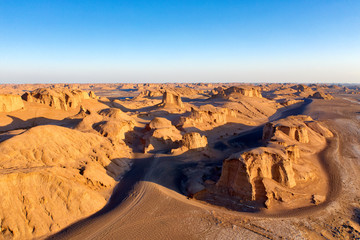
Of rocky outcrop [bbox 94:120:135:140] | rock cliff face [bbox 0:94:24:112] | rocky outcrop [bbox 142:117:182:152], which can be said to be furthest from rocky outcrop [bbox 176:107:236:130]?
rock cliff face [bbox 0:94:24:112]

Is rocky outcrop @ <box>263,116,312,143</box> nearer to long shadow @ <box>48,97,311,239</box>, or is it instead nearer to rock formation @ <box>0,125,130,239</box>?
long shadow @ <box>48,97,311,239</box>

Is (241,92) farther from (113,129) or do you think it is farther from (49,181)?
(49,181)

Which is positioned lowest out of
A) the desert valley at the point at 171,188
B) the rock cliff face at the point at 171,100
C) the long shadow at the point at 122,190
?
the long shadow at the point at 122,190

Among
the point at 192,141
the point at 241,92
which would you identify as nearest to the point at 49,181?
the point at 192,141

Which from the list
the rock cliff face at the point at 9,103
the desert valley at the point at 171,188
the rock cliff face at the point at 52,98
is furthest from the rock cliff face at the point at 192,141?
the rock cliff face at the point at 9,103

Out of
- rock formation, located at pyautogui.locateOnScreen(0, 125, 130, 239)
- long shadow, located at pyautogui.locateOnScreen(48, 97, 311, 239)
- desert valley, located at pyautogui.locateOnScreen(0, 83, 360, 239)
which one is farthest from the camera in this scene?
long shadow, located at pyautogui.locateOnScreen(48, 97, 311, 239)

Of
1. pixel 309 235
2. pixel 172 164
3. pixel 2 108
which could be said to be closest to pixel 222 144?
pixel 172 164

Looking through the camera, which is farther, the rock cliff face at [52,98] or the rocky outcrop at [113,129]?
the rock cliff face at [52,98]

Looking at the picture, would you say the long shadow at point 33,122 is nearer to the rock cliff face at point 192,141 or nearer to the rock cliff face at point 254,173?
the rock cliff face at point 192,141

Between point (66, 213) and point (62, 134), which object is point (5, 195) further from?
point (62, 134)
